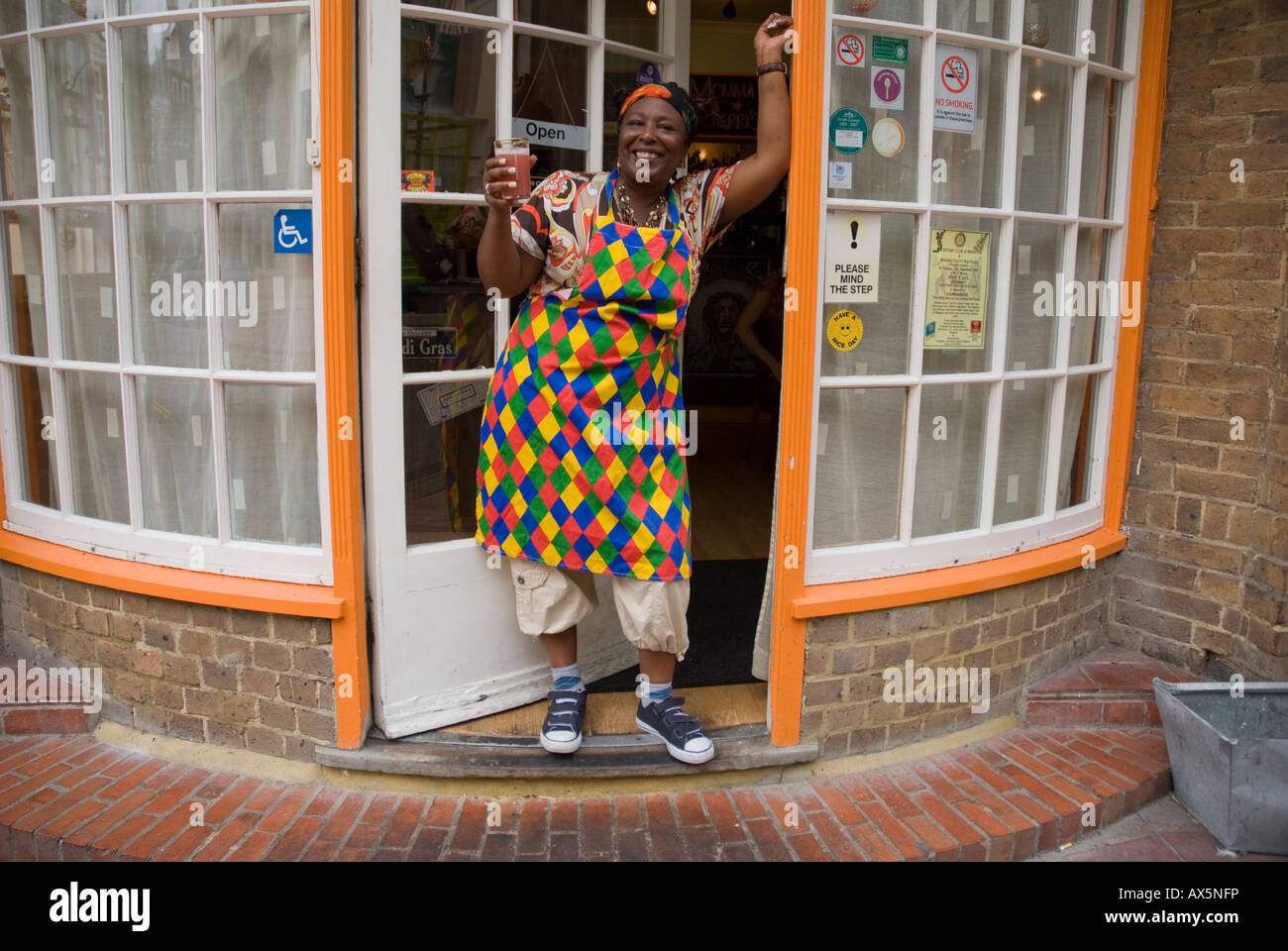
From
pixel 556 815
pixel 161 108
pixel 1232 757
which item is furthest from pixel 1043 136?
pixel 161 108

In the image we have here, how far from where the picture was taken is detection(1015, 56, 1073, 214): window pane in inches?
133

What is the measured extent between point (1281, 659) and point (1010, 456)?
3.88ft

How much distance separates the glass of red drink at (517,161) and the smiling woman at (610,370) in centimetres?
26

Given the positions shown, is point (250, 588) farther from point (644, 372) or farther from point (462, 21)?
point (462, 21)

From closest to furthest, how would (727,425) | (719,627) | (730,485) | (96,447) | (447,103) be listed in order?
(447,103) < (96,447) < (719,627) < (730,485) < (727,425)

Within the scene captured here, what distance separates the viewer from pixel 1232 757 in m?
2.99

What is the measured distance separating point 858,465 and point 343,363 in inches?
67.1

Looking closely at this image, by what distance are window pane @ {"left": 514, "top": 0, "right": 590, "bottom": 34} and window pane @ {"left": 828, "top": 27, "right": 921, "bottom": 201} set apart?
86 centimetres

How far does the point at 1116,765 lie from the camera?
3.40m

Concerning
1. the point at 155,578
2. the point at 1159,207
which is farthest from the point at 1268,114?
the point at 155,578

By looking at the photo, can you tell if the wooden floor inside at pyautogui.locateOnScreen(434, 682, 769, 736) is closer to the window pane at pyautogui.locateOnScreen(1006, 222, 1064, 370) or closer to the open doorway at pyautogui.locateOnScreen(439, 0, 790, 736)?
the open doorway at pyautogui.locateOnScreen(439, 0, 790, 736)

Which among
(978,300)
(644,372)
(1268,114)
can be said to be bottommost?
(644,372)

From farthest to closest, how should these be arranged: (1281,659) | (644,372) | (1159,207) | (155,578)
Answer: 1. (1159,207)
2. (1281,659)
3. (155,578)
4. (644,372)

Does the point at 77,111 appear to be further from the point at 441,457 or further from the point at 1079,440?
the point at 1079,440
